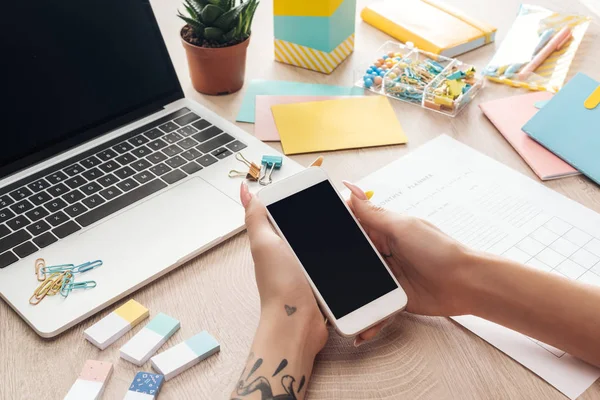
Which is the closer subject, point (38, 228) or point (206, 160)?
point (38, 228)

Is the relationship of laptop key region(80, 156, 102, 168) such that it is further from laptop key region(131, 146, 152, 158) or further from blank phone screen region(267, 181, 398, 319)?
blank phone screen region(267, 181, 398, 319)

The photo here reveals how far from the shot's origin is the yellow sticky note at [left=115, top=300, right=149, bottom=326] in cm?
68

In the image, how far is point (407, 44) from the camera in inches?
45.9

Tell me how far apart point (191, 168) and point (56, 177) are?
0.19m

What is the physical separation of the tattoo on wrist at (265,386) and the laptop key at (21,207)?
0.40 m

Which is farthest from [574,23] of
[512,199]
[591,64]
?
[512,199]

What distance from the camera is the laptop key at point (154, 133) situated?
3.08 feet

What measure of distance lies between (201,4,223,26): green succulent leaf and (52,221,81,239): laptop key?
1.35ft

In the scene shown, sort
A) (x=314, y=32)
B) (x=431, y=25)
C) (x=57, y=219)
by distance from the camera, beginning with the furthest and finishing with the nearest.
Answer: (x=431, y=25), (x=314, y=32), (x=57, y=219)

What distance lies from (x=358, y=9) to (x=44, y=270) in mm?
933

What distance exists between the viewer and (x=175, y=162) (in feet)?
2.94

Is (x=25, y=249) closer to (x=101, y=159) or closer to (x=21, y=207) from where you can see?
(x=21, y=207)

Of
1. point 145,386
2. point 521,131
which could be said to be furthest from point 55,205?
point 521,131

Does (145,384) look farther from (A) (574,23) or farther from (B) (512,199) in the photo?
(A) (574,23)
